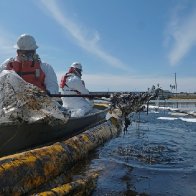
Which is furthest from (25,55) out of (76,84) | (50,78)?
(76,84)

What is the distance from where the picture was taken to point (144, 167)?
7.95 metres

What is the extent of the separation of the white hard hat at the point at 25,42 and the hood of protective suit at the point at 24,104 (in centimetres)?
204

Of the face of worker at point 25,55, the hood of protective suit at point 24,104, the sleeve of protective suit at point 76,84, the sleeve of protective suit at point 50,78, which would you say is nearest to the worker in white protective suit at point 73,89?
the sleeve of protective suit at point 76,84

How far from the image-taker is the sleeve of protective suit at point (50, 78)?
9.86m

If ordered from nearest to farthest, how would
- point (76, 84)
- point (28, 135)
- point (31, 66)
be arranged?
point (28, 135), point (31, 66), point (76, 84)

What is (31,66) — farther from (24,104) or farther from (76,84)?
(76,84)

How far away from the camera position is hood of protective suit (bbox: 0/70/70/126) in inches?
267

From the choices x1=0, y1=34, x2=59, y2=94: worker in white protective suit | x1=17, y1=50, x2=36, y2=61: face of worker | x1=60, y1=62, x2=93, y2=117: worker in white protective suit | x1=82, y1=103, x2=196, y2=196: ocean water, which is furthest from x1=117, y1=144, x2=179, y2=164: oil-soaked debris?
x1=17, y1=50, x2=36, y2=61: face of worker

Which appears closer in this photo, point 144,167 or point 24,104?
point 24,104

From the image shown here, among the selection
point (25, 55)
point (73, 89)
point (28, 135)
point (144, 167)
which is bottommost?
point (144, 167)

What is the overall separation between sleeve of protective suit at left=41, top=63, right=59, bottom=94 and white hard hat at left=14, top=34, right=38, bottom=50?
0.62 metres

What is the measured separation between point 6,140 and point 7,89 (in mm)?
1582

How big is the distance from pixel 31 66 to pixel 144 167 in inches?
156

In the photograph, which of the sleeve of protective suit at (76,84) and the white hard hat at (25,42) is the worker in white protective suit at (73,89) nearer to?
the sleeve of protective suit at (76,84)
